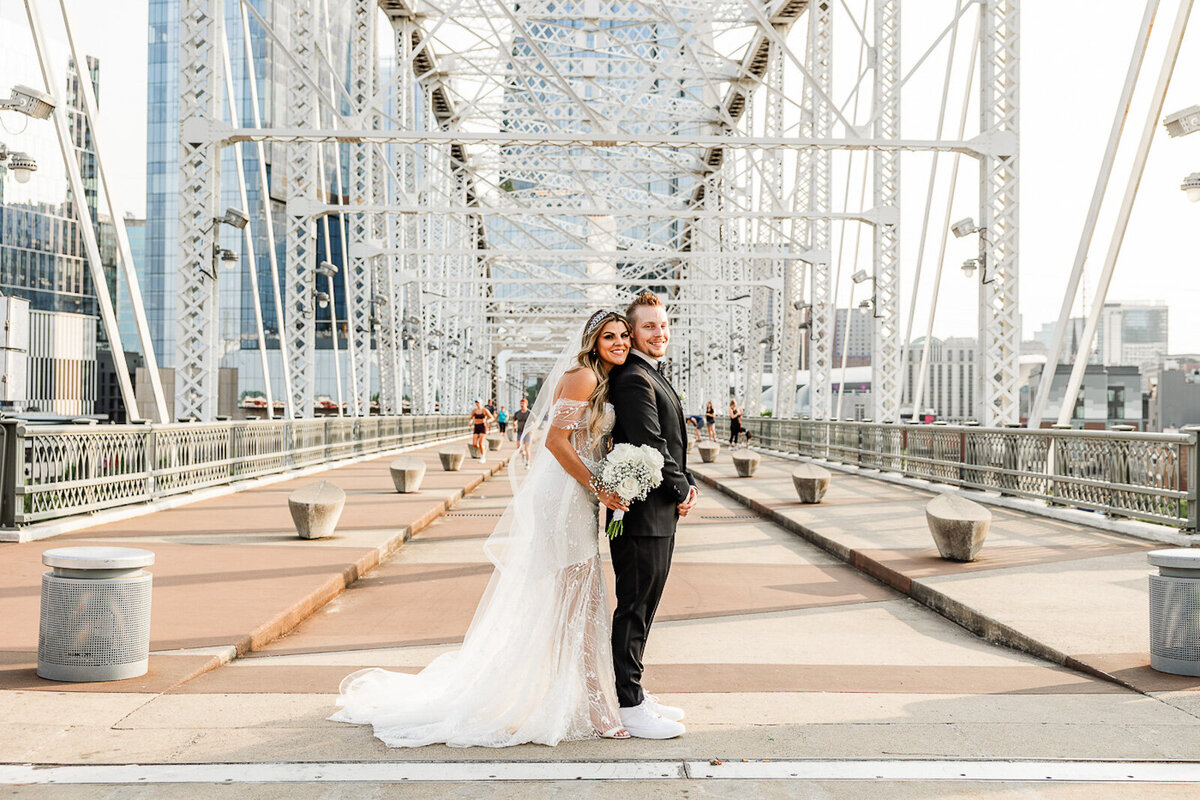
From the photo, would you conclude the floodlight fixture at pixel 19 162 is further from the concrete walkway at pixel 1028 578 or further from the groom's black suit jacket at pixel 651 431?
the groom's black suit jacket at pixel 651 431

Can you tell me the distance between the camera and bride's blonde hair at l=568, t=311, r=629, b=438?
5059 millimetres

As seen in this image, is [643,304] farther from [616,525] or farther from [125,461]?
[125,461]

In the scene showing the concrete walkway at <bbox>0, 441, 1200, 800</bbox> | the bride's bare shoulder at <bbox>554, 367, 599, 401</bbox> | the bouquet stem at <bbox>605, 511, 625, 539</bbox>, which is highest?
the bride's bare shoulder at <bbox>554, 367, 599, 401</bbox>

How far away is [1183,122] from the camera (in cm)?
1354

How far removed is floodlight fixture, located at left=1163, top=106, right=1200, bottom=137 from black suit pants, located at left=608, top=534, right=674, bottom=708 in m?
11.4

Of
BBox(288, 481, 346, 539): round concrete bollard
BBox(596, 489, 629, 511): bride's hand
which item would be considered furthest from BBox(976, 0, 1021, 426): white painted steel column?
BBox(596, 489, 629, 511): bride's hand

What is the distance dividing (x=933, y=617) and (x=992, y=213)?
13.8 metres

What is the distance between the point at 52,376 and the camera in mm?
49500

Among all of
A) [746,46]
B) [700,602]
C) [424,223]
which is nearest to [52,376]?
[424,223]

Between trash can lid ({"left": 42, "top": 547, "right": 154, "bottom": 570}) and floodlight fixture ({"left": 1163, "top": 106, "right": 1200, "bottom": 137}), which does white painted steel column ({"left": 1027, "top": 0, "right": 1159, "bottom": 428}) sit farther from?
trash can lid ({"left": 42, "top": 547, "right": 154, "bottom": 570})

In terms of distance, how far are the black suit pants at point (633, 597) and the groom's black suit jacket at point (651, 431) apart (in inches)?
2.6

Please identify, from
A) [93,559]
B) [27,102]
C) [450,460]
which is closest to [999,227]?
[450,460]

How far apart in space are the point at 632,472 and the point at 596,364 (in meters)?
0.59

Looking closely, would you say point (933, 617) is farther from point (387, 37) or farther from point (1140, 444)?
point (387, 37)
